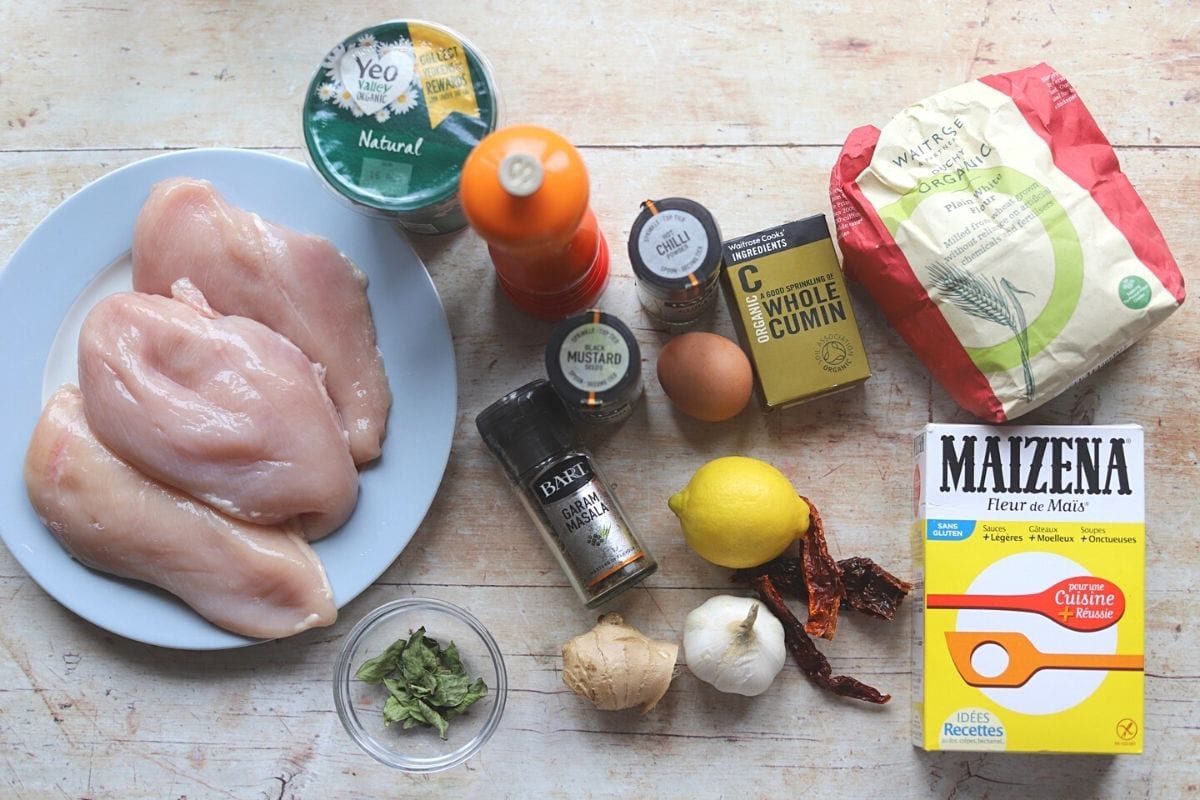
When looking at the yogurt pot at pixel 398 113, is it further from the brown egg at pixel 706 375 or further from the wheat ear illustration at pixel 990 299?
the wheat ear illustration at pixel 990 299

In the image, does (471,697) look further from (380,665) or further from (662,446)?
(662,446)

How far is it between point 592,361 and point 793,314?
26 centimetres

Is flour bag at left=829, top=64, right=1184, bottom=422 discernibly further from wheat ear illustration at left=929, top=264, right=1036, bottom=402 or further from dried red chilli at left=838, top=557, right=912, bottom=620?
dried red chilli at left=838, top=557, right=912, bottom=620

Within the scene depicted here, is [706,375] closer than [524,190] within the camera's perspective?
No

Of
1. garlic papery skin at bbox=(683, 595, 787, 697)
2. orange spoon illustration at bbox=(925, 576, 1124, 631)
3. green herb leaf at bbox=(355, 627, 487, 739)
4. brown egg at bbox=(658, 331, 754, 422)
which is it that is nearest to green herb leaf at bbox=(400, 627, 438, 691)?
green herb leaf at bbox=(355, 627, 487, 739)

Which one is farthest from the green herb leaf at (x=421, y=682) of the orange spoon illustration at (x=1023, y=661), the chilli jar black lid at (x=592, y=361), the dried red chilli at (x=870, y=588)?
the orange spoon illustration at (x=1023, y=661)

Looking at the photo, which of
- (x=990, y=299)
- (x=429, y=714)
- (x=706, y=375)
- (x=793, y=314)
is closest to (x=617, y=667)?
(x=429, y=714)

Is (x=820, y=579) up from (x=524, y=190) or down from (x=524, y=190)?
down

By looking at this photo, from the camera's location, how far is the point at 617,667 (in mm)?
1044

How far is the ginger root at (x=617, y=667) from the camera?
105cm

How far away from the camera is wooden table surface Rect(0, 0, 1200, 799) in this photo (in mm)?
1131

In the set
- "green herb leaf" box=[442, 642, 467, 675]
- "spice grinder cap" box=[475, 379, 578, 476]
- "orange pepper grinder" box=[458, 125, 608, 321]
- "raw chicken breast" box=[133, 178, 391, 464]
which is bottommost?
"green herb leaf" box=[442, 642, 467, 675]

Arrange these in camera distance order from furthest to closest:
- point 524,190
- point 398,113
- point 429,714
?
point 429,714 → point 398,113 → point 524,190

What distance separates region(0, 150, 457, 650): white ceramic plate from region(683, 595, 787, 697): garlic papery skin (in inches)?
14.3
